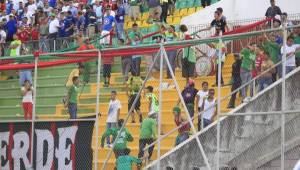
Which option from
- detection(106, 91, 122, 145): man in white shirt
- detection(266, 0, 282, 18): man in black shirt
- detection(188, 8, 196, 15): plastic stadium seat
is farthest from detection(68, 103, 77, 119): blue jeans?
detection(188, 8, 196, 15): plastic stadium seat

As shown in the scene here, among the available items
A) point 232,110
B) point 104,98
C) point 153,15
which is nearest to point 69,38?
point 153,15

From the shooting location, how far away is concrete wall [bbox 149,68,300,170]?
18250mm

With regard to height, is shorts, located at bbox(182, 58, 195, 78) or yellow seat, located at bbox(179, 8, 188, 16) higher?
yellow seat, located at bbox(179, 8, 188, 16)

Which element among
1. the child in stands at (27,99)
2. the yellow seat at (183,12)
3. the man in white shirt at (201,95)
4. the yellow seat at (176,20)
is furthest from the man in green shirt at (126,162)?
the yellow seat at (183,12)

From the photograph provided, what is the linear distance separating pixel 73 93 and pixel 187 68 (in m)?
2.31

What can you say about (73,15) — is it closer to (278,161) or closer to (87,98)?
(87,98)

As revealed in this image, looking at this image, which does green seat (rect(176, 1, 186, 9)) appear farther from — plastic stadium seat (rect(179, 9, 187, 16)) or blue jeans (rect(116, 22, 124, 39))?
blue jeans (rect(116, 22, 124, 39))

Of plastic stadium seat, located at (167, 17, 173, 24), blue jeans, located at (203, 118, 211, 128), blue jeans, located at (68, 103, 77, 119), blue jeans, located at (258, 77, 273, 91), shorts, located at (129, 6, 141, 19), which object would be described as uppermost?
shorts, located at (129, 6, 141, 19)

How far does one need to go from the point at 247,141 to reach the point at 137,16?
1652 centimetres

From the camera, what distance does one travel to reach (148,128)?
2041 cm

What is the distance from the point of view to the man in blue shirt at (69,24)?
33884 mm

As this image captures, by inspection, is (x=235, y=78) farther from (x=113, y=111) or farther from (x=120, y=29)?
(x=120, y=29)

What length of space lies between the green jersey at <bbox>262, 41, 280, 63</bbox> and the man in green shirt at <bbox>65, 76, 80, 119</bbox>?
401 centimetres

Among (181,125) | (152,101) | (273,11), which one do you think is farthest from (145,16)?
(181,125)
